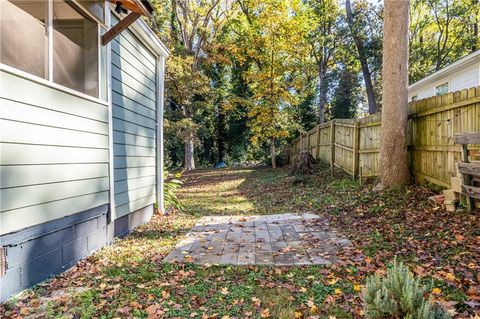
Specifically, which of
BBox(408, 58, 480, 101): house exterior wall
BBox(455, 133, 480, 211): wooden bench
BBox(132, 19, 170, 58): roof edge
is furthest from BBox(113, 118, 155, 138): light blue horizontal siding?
BBox(408, 58, 480, 101): house exterior wall

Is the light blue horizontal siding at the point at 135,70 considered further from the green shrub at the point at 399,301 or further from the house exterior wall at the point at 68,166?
the green shrub at the point at 399,301

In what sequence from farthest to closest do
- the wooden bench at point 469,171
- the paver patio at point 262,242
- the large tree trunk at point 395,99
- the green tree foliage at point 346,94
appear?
1. the green tree foliage at point 346,94
2. the large tree trunk at point 395,99
3. the wooden bench at point 469,171
4. the paver patio at point 262,242

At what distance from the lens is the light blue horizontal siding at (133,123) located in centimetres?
459

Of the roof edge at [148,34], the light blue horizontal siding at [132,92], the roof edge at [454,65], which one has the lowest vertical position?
the light blue horizontal siding at [132,92]

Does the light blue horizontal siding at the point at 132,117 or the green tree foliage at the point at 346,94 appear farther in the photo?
the green tree foliage at the point at 346,94

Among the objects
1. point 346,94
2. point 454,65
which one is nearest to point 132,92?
point 454,65

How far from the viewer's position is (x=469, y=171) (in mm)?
4180

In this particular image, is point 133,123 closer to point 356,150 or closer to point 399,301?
point 399,301

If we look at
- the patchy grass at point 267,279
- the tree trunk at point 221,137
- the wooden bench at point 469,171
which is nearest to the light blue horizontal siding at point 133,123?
the patchy grass at point 267,279

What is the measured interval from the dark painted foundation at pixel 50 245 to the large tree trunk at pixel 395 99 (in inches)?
192

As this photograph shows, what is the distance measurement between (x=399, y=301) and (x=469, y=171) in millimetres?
3072

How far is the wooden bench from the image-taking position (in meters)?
4.07

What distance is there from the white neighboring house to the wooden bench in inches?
273

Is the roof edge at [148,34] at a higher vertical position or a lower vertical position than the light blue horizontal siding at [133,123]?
higher
